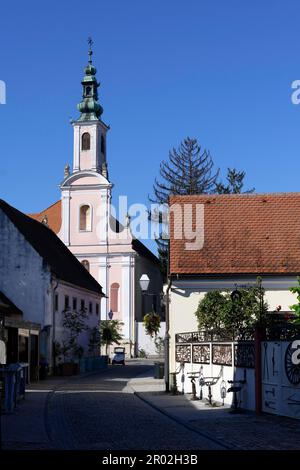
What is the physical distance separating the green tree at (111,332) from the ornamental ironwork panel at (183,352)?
129 ft

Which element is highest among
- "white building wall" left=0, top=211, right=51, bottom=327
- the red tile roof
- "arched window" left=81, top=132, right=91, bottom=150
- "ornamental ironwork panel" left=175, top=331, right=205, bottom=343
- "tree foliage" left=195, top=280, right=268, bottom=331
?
"arched window" left=81, top=132, right=91, bottom=150

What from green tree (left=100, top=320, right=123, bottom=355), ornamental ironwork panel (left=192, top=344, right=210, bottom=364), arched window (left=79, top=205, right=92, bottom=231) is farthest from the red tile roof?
ornamental ironwork panel (left=192, top=344, right=210, bottom=364)

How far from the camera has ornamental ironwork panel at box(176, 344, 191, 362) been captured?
25828 mm

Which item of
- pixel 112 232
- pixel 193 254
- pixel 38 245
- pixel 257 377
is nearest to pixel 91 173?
pixel 112 232

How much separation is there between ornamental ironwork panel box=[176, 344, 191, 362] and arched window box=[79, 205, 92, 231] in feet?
149

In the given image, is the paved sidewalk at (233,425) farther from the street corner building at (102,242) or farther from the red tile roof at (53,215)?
the red tile roof at (53,215)

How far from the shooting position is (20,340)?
3028cm

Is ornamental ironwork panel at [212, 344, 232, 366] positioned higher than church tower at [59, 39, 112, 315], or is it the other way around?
church tower at [59, 39, 112, 315]

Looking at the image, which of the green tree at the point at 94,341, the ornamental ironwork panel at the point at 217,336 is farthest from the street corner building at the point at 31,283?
the ornamental ironwork panel at the point at 217,336

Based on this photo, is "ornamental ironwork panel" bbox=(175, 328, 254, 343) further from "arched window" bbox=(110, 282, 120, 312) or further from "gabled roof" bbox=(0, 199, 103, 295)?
"arched window" bbox=(110, 282, 120, 312)

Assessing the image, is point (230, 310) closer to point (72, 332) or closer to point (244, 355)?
point (244, 355)
